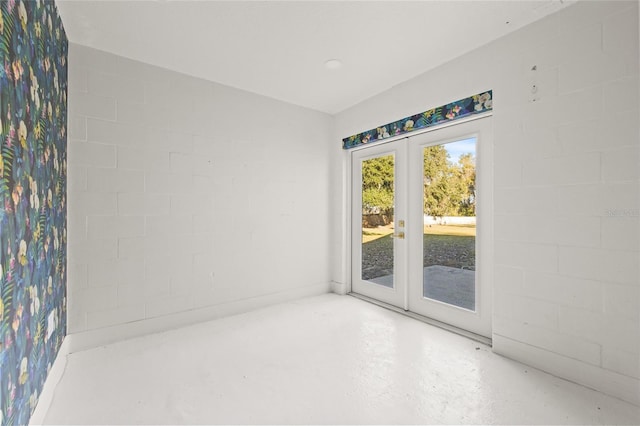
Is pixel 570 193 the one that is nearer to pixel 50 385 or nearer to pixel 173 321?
pixel 173 321

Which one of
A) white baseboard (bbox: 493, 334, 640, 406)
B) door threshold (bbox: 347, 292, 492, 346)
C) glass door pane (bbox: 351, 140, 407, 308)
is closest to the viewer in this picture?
white baseboard (bbox: 493, 334, 640, 406)

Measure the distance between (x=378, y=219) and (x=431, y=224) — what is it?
28.9 inches

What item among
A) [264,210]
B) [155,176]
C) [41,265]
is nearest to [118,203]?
[155,176]

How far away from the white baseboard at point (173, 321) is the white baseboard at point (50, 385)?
0.13m

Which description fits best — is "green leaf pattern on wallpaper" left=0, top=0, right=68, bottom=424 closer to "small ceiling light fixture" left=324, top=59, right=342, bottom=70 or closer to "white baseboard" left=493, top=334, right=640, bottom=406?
"small ceiling light fixture" left=324, top=59, right=342, bottom=70

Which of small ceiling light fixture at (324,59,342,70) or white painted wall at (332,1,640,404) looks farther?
small ceiling light fixture at (324,59,342,70)

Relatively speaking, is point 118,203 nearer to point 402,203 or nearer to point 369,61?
point 369,61

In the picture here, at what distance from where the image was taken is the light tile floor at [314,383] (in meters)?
1.62

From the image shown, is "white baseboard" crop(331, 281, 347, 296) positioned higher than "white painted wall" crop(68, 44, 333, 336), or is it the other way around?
"white painted wall" crop(68, 44, 333, 336)

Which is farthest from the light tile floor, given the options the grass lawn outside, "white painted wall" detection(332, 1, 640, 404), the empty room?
the grass lawn outside

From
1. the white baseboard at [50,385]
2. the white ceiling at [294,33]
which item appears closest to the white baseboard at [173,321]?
the white baseboard at [50,385]

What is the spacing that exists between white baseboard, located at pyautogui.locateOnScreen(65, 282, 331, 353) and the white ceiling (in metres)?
2.38

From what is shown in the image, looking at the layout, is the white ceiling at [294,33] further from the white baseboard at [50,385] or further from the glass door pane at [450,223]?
the white baseboard at [50,385]

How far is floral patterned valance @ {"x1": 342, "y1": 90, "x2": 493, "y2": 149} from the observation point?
2443mm
